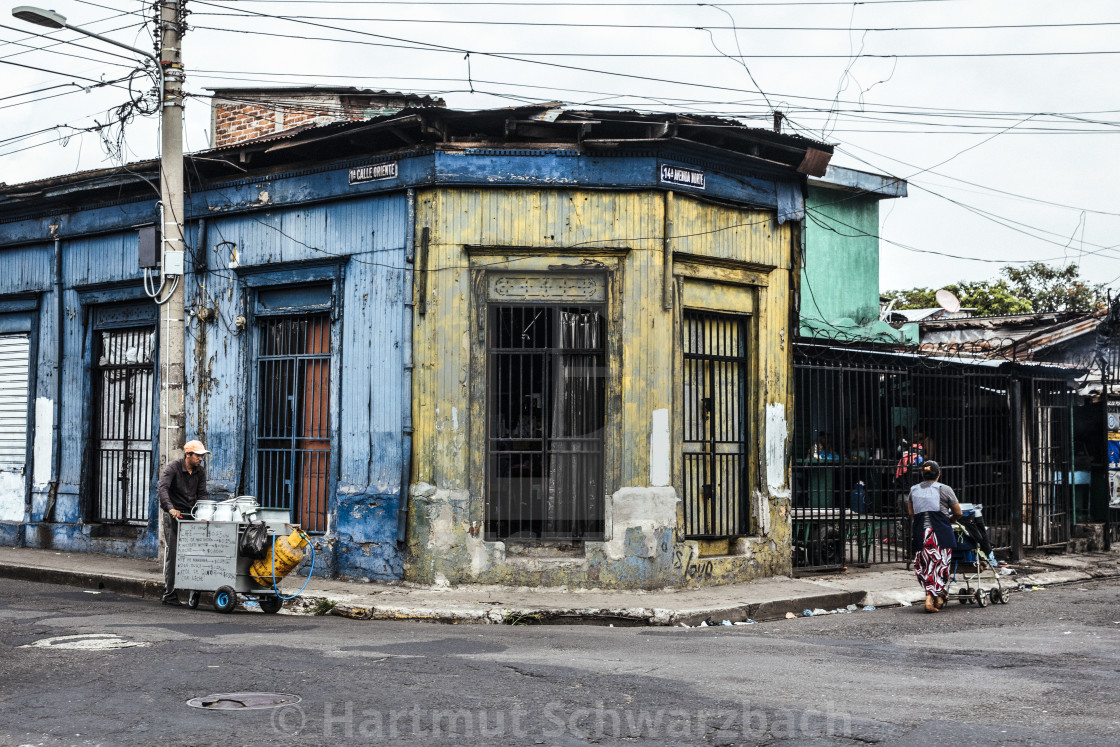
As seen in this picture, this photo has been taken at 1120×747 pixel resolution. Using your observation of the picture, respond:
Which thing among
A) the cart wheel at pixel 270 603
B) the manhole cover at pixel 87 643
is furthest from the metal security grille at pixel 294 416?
the manhole cover at pixel 87 643

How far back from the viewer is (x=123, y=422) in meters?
15.8

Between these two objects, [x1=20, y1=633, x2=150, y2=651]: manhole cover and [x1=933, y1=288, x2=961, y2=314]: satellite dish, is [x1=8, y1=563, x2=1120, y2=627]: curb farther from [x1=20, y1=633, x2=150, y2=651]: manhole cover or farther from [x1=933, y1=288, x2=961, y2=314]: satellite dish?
[x1=933, y1=288, x2=961, y2=314]: satellite dish

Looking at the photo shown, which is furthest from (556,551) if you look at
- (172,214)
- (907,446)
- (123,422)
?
(123,422)

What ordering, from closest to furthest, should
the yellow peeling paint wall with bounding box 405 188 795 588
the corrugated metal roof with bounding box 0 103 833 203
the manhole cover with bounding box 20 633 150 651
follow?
1. the manhole cover with bounding box 20 633 150 651
2. the yellow peeling paint wall with bounding box 405 188 795 588
3. the corrugated metal roof with bounding box 0 103 833 203

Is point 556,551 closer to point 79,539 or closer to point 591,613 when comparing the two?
point 591,613

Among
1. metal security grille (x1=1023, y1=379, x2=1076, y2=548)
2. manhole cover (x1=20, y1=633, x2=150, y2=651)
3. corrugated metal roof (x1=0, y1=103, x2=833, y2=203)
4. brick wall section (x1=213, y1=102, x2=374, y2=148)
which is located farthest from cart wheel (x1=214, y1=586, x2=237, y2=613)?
metal security grille (x1=1023, y1=379, x2=1076, y2=548)

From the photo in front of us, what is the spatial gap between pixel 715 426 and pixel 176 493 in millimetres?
6130

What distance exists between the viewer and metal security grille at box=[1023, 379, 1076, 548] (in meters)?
16.9

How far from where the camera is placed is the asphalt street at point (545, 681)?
5680 mm

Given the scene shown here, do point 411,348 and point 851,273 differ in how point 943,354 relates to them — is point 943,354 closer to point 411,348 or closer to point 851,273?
point 851,273

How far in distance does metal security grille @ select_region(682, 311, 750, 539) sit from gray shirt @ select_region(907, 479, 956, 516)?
7.45 ft

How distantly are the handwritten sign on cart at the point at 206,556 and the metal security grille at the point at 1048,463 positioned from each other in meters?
12.0

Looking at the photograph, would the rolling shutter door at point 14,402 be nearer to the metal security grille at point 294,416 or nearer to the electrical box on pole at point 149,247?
the electrical box on pole at point 149,247

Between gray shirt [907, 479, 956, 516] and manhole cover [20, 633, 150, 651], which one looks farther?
gray shirt [907, 479, 956, 516]
